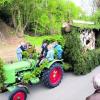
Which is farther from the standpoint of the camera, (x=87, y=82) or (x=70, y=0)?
(x=70, y=0)

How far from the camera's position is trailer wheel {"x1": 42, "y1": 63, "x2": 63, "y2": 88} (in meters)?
8.54

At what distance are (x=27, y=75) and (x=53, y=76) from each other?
100 centimetres

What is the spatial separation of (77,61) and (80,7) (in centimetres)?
1922

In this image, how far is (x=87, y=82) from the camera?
9445 millimetres

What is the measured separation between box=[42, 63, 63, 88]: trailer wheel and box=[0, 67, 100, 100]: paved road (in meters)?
0.16

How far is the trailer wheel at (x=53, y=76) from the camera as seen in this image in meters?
8.54

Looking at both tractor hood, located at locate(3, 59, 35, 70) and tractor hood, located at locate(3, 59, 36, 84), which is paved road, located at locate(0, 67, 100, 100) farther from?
tractor hood, located at locate(3, 59, 35, 70)

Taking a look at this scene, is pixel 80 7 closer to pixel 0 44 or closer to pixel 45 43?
pixel 0 44

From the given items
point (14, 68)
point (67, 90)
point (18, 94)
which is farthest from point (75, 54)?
point (18, 94)

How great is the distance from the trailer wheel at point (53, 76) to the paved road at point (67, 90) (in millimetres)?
159

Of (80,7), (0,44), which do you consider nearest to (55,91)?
(0,44)

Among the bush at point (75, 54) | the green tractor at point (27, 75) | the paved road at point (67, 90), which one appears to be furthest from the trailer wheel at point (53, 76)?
the bush at point (75, 54)

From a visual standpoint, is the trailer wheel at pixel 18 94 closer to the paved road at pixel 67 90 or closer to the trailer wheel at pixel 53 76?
the paved road at pixel 67 90

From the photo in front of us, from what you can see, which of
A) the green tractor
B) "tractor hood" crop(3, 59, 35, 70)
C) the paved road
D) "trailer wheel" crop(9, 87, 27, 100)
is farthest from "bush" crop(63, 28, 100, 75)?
"trailer wheel" crop(9, 87, 27, 100)
